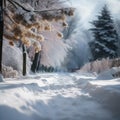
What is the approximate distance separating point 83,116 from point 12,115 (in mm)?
1461

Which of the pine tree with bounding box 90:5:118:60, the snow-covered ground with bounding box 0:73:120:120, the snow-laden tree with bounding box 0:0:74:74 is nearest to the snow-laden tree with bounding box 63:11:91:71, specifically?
the pine tree with bounding box 90:5:118:60

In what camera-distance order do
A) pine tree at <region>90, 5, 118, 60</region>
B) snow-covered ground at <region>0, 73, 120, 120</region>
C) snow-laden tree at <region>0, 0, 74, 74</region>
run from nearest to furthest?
1. snow-covered ground at <region>0, 73, 120, 120</region>
2. snow-laden tree at <region>0, 0, 74, 74</region>
3. pine tree at <region>90, 5, 118, 60</region>

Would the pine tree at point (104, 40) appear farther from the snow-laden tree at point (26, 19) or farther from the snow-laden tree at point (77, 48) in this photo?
the snow-laden tree at point (26, 19)

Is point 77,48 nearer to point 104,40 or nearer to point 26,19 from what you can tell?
point 104,40

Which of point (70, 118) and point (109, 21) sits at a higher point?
point (109, 21)

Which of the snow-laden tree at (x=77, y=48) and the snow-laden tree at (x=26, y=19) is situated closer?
the snow-laden tree at (x=26, y=19)

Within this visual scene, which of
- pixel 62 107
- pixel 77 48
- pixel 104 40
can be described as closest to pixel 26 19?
pixel 62 107

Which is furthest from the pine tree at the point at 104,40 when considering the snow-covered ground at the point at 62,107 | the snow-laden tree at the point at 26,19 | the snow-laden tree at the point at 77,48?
the snow-covered ground at the point at 62,107

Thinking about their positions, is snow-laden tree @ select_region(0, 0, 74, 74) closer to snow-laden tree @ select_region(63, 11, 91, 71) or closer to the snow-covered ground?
the snow-covered ground

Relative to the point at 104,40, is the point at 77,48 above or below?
below

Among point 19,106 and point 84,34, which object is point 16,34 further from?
point 84,34

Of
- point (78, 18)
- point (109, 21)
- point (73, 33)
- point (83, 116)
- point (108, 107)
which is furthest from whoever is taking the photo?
point (78, 18)

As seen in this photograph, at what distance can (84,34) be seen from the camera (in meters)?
69.8

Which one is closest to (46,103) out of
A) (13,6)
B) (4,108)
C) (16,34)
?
(4,108)
